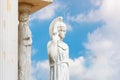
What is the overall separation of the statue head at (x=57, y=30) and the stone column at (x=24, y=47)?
34.3 inches

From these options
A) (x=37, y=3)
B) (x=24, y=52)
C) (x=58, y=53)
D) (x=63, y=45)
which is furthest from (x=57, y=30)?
(x=24, y=52)

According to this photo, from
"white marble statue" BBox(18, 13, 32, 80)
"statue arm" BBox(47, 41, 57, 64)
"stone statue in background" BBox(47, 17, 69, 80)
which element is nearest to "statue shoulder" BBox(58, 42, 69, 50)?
"stone statue in background" BBox(47, 17, 69, 80)

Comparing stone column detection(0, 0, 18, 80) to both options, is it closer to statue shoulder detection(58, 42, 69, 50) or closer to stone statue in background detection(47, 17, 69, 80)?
stone statue in background detection(47, 17, 69, 80)

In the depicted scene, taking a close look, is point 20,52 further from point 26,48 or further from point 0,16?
point 0,16

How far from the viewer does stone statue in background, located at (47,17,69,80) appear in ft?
67.4

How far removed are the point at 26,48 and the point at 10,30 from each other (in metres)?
4.29

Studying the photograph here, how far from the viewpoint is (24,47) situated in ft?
69.8

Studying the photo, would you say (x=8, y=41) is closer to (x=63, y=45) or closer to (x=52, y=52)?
(x=52, y=52)

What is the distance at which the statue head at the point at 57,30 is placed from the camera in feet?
68.6

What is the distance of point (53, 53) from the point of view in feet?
67.4

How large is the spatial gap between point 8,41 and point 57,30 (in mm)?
4382

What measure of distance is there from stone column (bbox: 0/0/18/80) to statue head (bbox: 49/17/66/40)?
11.9 feet

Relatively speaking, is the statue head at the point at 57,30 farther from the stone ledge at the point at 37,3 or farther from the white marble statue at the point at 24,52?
the white marble statue at the point at 24,52

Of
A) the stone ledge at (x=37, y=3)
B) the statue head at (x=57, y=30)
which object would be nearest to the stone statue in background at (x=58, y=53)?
the statue head at (x=57, y=30)
